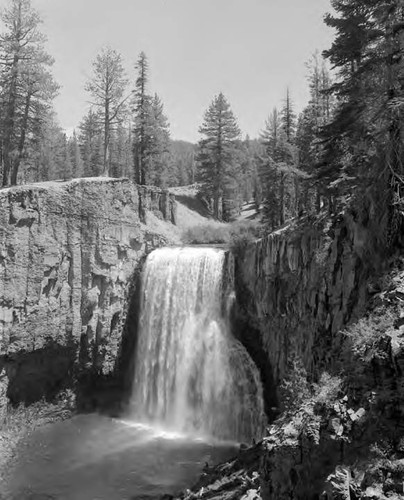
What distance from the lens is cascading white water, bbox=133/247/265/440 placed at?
2203cm

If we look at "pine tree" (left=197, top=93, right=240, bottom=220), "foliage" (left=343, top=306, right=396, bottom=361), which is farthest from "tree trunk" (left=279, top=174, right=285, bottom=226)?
"foliage" (left=343, top=306, right=396, bottom=361)

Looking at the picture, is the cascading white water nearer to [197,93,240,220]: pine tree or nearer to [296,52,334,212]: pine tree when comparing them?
[296,52,334,212]: pine tree

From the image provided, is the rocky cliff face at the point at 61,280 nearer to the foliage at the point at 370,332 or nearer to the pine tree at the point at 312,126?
the pine tree at the point at 312,126

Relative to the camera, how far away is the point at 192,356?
2356 centimetres

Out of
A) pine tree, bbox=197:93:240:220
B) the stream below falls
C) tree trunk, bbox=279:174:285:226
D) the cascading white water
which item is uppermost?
pine tree, bbox=197:93:240:220

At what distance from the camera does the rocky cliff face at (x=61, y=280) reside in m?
23.4

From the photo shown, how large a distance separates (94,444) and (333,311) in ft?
44.1

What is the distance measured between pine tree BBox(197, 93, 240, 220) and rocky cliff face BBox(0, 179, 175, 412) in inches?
545

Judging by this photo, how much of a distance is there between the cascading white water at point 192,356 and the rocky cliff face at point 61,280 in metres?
2.09

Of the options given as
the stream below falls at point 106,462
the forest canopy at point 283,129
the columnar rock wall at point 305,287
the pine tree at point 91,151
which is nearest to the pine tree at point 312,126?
the forest canopy at point 283,129

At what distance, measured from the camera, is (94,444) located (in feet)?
69.3

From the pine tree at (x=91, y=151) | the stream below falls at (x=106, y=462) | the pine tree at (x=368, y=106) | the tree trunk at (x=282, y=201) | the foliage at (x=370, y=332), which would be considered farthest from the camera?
the pine tree at (x=91, y=151)

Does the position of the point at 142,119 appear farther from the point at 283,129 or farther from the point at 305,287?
the point at 305,287

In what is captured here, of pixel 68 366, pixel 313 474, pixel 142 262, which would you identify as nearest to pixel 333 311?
pixel 313 474
